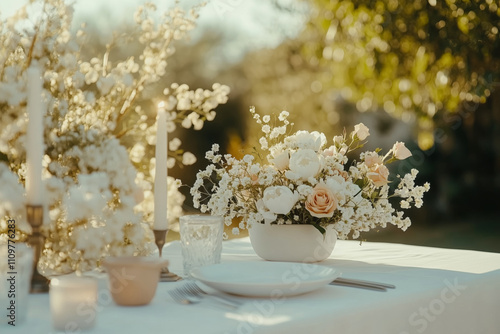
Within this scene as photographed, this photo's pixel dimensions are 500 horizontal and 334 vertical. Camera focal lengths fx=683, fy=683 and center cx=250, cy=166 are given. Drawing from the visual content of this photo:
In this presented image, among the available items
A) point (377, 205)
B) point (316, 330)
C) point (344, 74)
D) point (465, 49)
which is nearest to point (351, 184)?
point (377, 205)

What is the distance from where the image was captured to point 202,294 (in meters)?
1.35

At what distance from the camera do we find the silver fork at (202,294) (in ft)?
4.19

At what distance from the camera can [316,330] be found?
47.3 inches

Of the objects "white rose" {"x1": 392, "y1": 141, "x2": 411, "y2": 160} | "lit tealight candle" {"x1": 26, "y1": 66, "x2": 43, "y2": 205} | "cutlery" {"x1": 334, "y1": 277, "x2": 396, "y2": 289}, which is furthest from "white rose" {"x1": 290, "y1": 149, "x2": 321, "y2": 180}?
"lit tealight candle" {"x1": 26, "y1": 66, "x2": 43, "y2": 205}

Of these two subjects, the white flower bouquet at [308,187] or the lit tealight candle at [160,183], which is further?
the white flower bouquet at [308,187]

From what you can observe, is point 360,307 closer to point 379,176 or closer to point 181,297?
point 181,297

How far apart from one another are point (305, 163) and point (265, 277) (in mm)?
385

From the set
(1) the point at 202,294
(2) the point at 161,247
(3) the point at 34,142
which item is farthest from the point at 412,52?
(3) the point at 34,142

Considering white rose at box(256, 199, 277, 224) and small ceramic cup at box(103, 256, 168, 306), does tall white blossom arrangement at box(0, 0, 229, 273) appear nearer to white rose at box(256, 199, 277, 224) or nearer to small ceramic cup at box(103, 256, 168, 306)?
small ceramic cup at box(103, 256, 168, 306)

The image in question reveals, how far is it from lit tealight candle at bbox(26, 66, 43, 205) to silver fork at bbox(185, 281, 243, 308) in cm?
35

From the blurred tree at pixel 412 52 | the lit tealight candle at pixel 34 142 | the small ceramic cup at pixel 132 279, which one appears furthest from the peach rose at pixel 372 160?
the blurred tree at pixel 412 52

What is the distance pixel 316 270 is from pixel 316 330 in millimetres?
266

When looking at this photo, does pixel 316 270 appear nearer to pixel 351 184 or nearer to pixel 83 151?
pixel 351 184

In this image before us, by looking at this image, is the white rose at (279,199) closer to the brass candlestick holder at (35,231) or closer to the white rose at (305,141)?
the white rose at (305,141)
